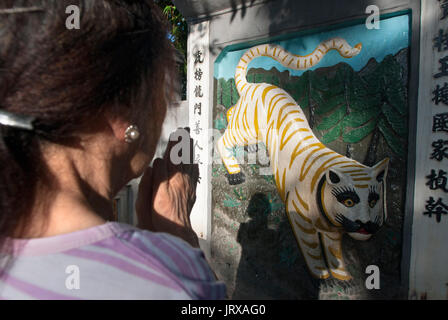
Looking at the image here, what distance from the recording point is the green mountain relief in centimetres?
236

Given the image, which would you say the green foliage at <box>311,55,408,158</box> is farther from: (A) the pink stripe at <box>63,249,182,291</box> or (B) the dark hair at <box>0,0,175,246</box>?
(A) the pink stripe at <box>63,249,182,291</box>

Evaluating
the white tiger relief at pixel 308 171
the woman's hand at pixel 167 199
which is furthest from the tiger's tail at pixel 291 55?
the woman's hand at pixel 167 199

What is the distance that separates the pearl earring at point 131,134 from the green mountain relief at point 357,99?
2.20 m

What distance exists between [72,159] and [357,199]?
2.32 metres

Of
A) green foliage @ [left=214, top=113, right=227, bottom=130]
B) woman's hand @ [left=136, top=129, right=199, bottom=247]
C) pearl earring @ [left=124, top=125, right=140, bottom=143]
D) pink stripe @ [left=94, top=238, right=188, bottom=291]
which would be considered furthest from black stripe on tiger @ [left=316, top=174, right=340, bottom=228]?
pink stripe @ [left=94, top=238, right=188, bottom=291]

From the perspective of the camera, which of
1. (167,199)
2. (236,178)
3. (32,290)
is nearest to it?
(32,290)

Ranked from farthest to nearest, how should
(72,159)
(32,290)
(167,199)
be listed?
(167,199)
(72,159)
(32,290)

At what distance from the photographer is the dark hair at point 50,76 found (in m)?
0.60

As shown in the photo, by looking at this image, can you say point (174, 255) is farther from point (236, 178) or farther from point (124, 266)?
point (236, 178)

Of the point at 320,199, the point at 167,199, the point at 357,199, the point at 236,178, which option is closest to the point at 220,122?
the point at 236,178

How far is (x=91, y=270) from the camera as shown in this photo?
559mm

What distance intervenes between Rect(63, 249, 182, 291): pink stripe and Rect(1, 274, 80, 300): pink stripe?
8 cm

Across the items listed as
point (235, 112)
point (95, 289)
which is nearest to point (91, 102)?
point (95, 289)

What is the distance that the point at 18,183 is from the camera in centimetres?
62
